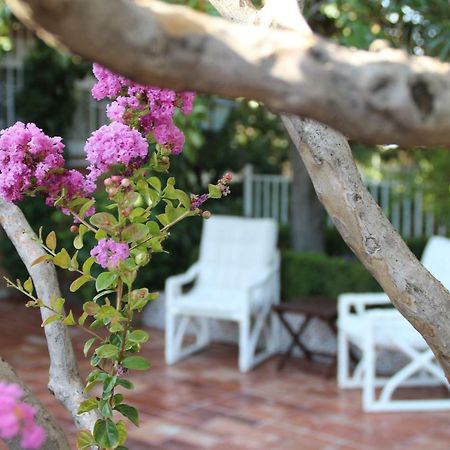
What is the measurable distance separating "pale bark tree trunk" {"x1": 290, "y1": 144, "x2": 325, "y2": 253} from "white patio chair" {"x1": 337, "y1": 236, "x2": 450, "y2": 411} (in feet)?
5.26

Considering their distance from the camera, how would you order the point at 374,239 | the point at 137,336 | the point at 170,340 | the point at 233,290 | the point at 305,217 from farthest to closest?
the point at 305,217
the point at 233,290
the point at 170,340
the point at 137,336
the point at 374,239

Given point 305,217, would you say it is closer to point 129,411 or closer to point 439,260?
point 439,260

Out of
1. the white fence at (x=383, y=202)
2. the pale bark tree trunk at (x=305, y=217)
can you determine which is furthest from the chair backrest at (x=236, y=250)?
the white fence at (x=383, y=202)

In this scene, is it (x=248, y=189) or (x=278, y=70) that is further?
(x=248, y=189)

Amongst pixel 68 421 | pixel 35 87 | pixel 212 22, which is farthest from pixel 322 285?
pixel 212 22

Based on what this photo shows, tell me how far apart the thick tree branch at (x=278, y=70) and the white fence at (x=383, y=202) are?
5987mm

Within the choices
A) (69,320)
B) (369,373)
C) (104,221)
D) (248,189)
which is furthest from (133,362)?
(248,189)

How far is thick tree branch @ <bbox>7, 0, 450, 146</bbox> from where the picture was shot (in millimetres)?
707

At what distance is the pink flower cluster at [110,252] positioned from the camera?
1411 millimetres

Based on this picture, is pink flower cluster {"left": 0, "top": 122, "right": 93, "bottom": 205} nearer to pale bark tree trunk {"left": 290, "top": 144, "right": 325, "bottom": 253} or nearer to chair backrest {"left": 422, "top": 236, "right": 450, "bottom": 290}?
chair backrest {"left": 422, "top": 236, "right": 450, "bottom": 290}

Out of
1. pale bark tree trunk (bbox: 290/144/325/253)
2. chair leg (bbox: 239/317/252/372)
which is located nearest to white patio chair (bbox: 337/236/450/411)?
chair leg (bbox: 239/317/252/372)

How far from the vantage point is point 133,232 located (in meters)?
1.42

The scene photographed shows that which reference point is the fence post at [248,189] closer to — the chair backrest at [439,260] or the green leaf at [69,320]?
the chair backrest at [439,260]

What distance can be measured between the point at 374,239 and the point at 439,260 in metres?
3.30
